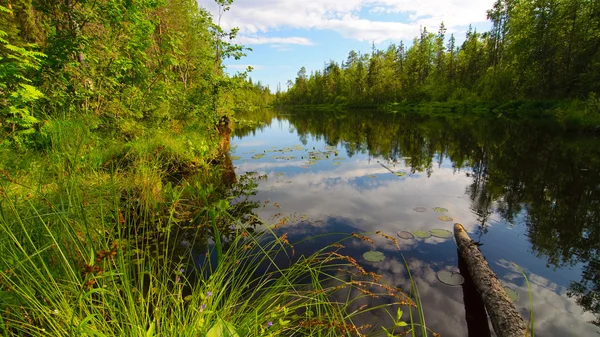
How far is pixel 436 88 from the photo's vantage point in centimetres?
4172

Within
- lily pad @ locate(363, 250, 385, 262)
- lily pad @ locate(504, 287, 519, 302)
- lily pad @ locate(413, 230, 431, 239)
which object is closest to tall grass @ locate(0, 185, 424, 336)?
lily pad @ locate(363, 250, 385, 262)

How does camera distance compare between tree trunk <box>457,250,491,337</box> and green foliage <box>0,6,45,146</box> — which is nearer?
tree trunk <box>457,250,491,337</box>

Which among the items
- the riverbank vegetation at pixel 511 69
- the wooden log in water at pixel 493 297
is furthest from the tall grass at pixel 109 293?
the riverbank vegetation at pixel 511 69

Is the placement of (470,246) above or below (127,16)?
below

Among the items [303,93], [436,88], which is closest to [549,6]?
[436,88]

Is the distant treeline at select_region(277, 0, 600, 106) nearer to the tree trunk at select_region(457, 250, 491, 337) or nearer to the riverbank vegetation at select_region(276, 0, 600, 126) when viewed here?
the riverbank vegetation at select_region(276, 0, 600, 126)

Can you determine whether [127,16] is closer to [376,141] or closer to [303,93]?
[376,141]

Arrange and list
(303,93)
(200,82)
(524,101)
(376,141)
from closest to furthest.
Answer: (200,82) → (376,141) → (524,101) → (303,93)

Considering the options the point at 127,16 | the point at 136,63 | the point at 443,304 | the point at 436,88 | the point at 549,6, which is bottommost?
the point at 443,304

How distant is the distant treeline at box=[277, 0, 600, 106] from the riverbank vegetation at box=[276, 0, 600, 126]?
0.24 ft

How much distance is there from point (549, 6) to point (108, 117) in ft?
132

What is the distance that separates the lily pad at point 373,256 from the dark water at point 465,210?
3.0 inches

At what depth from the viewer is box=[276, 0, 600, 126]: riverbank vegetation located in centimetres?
2283

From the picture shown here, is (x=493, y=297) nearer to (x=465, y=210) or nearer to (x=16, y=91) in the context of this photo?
(x=465, y=210)
